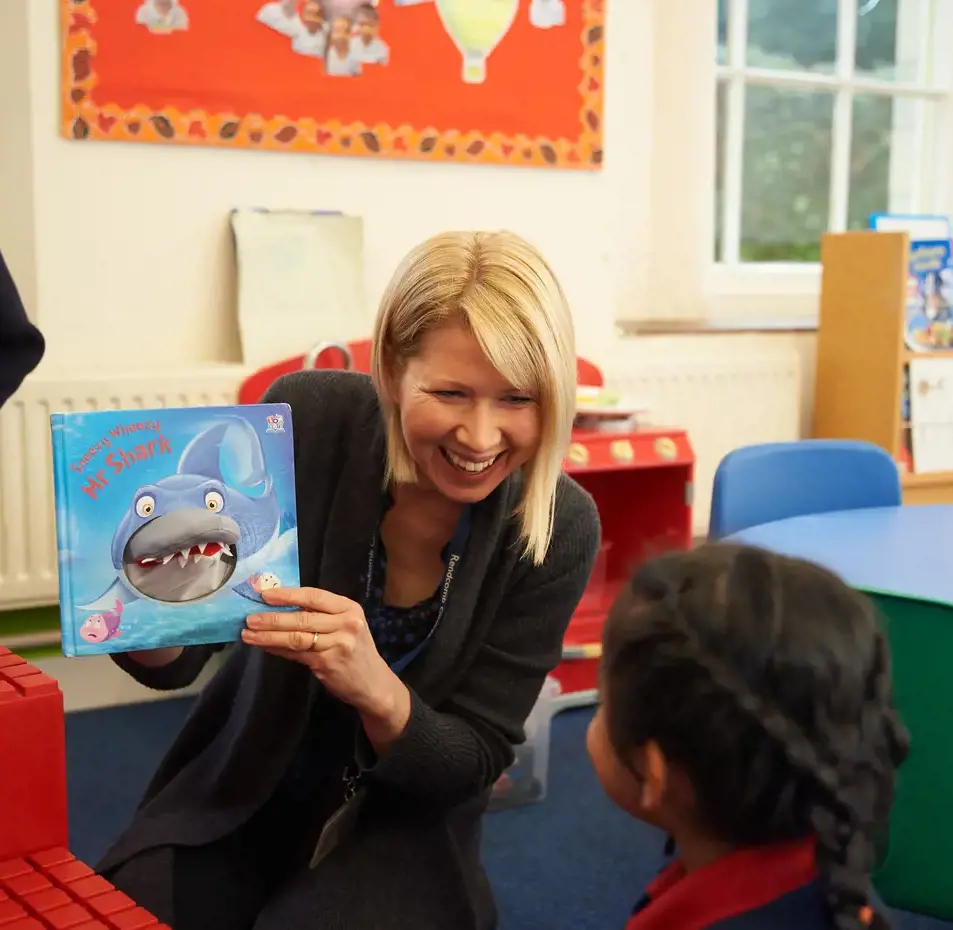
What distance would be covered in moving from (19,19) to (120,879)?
1.92 metres

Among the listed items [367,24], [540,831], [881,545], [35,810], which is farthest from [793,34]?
[35,810]

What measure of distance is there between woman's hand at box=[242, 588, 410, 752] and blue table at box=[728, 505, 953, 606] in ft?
1.58

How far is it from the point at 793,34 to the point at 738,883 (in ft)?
11.5

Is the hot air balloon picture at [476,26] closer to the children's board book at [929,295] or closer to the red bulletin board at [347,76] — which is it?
the red bulletin board at [347,76]

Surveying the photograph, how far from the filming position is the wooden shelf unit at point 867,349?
345 cm

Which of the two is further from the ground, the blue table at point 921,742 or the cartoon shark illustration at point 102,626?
the cartoon shark illustration at point 102,626

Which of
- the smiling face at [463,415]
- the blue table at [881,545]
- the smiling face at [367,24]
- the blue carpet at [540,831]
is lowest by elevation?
the blue carpet at [540,831]

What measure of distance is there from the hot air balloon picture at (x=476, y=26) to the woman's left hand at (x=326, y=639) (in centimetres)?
217

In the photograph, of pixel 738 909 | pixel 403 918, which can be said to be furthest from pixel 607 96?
pixel 738 909

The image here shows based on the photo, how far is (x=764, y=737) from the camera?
90 cm

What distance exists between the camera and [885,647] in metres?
0.95

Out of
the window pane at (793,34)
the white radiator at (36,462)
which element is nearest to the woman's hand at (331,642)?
the white radiator at (36,462)

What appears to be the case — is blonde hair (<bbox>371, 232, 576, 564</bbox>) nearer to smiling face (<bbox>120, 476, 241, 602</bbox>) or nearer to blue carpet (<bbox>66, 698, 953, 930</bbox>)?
smiling face (<bbox>120, 476, 241, 602</bbox>)

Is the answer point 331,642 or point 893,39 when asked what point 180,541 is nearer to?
point 331,642
